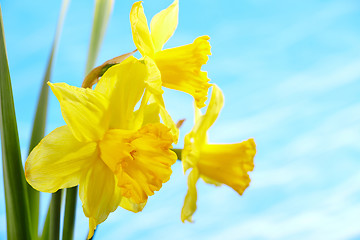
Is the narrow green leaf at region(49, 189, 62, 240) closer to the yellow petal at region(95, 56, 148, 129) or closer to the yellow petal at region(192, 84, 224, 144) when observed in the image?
the yellow petal at region(95, 56, 148, 129)

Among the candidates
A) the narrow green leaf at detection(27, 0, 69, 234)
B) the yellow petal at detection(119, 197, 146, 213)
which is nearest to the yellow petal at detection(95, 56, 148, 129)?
the yellow petal at detection(119, 197, 146, 213)

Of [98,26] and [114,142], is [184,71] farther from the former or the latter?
[98,26]

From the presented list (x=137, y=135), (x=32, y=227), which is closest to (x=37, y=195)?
(x=32, y=227)

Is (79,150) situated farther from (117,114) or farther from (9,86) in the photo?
(9,86)

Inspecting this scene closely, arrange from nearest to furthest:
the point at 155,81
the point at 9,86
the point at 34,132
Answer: the point at 155,81 < the point at 9,86 < the point at 34,132

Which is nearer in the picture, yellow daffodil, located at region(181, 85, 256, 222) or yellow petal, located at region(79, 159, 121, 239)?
yellow petal, located at region(79, 159, 121, 239)

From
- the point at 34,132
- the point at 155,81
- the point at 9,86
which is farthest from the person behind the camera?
the point at 34,132

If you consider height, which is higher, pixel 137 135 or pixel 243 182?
pixel 137 135
